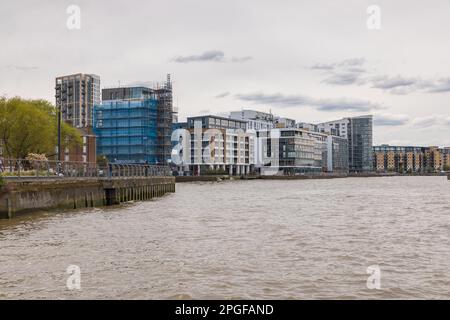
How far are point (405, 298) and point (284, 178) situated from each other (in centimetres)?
17298

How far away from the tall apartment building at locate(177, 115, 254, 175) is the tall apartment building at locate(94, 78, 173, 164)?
15.1 m

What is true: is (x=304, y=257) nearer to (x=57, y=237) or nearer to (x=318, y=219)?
(x=57, y=237)

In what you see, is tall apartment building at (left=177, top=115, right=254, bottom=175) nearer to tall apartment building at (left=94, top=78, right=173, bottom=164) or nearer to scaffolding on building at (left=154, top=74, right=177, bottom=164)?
scaffolding on building at (left=154, top=74, right=177, bottom=164)

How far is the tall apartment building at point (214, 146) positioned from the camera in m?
176

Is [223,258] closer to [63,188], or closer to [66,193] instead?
[63,188]

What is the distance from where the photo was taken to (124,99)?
16625 centimetres

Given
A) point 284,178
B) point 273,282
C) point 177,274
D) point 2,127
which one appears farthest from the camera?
point 284,178

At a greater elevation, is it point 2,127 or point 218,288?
point 2,127

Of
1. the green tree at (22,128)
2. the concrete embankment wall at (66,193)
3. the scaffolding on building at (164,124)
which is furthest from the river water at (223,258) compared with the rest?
the scaffolding on building at (164,124)

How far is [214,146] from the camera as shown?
176 meters

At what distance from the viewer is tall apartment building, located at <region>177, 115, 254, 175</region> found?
17575 centimetres

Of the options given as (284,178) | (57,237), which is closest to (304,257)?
(57,237)

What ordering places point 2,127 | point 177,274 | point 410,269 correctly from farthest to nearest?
point 2,127, point 410,269, point 177,274

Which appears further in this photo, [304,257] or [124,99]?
[124,99]
